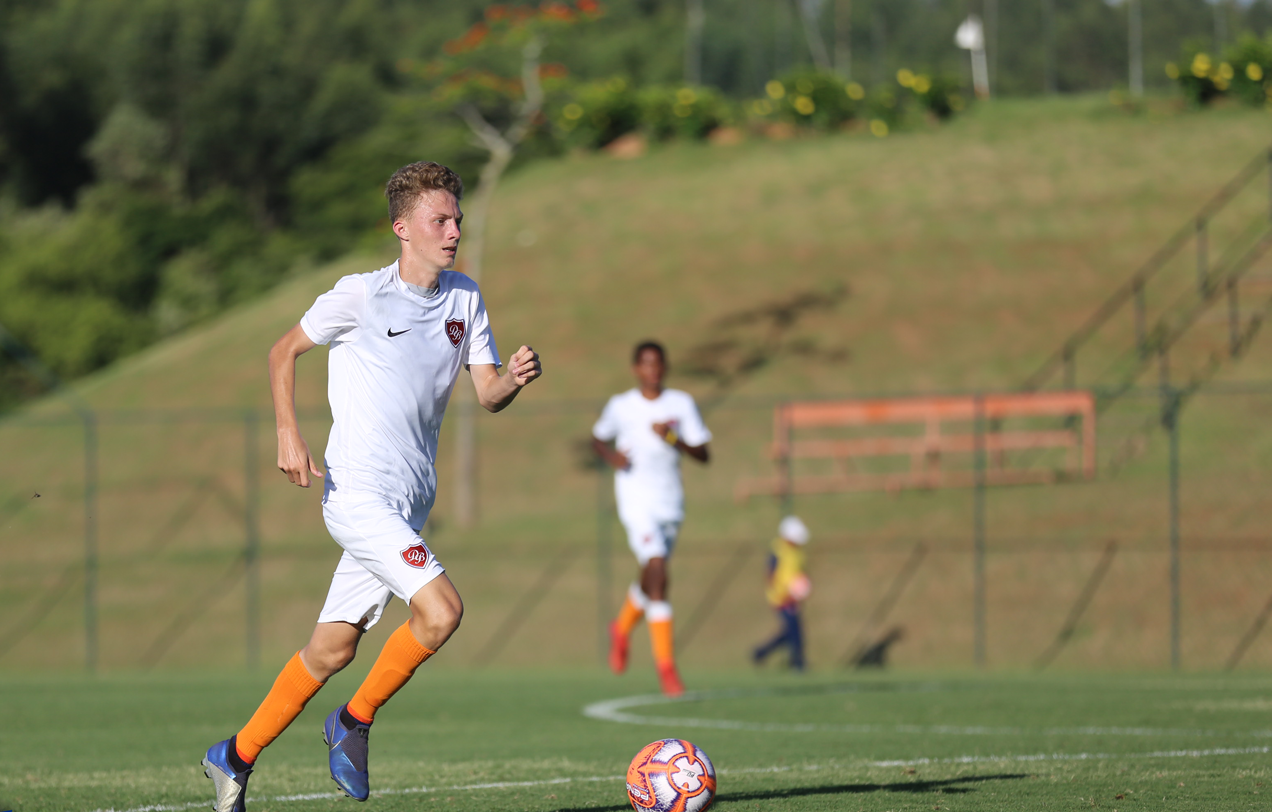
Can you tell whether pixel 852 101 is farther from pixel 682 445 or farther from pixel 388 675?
pixel 388 675

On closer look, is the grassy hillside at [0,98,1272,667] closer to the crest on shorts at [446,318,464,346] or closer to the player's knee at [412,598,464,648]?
the crest on shorts at [446,318,464,346]

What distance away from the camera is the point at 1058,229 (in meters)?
32.9

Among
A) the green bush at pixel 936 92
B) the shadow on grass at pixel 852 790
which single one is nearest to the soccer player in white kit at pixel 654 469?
the shadow on grass at pixel 852 790

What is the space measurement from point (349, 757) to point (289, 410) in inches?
46.3

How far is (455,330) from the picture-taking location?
513 centimetres

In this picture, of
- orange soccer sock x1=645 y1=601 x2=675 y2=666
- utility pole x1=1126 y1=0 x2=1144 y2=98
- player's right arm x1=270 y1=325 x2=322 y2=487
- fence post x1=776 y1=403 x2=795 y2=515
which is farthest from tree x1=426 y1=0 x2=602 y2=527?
player's right arm x1=270 y1=325 x2=322 y2=487

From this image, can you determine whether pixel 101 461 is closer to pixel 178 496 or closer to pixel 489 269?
pixel 178 496

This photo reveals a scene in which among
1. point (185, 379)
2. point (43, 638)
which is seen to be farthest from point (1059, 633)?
point (185, 379)

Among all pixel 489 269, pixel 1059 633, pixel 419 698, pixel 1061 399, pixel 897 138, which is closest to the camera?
pixel 419 698

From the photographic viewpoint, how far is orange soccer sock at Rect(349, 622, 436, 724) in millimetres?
4867

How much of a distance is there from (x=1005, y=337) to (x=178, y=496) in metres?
16.5

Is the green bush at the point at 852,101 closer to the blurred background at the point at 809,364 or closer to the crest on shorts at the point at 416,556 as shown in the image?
the blurred background at the point at 809,364

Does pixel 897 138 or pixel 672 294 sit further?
pixel 897 138

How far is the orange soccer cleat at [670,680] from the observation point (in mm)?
10492
